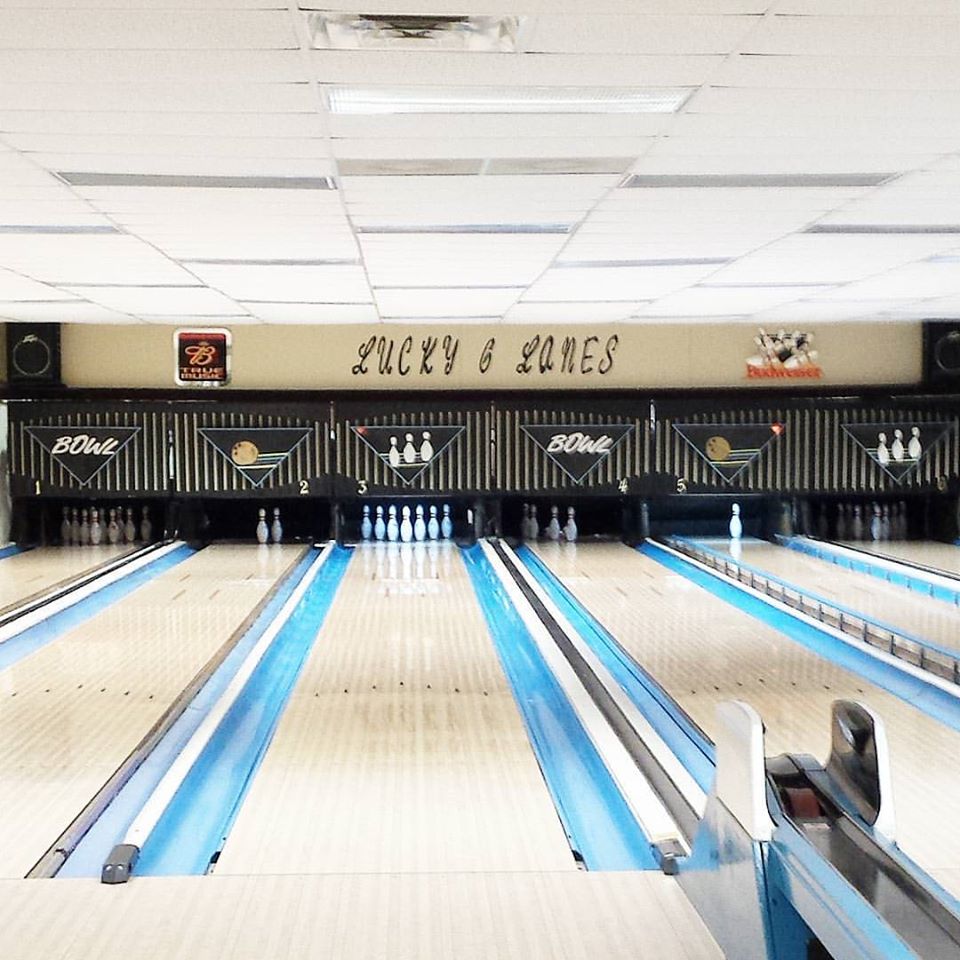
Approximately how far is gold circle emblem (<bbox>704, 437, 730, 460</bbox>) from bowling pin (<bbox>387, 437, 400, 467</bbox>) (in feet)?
8.43

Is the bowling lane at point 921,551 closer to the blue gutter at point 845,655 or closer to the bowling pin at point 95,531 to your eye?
the blue gutter at point 845,655

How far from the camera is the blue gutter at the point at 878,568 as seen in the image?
6971mm

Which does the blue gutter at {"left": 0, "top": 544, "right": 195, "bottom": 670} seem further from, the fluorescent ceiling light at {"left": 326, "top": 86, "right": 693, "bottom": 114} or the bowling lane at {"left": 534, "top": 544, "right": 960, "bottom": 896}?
the fluorescent ceiling light at {"left": 326, "top": 86, "right": 693, "bottom": 114}

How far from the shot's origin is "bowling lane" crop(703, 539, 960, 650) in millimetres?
5758

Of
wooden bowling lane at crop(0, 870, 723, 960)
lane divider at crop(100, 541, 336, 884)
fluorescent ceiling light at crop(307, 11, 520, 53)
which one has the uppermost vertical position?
fluorescent ceiling light at crop(307, 11, 520, 53)

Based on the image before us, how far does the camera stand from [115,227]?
472 cm

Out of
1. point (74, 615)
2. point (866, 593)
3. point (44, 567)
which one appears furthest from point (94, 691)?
point (866, 593)

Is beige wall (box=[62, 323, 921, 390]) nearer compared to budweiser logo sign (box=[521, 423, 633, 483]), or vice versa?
beige wall (box=[62, 323, 921, 390])

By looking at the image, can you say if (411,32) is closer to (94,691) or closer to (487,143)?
(487,143)

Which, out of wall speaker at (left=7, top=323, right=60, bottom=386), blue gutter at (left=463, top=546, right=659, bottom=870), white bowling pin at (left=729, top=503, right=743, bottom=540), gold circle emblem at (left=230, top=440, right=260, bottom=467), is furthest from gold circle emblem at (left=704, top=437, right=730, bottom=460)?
wall speaker at (left=7, top=323, right=60, bottom=386)

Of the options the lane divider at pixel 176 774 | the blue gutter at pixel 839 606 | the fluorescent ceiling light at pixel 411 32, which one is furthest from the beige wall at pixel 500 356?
the fluorescent ceiling light at pixel 411 32

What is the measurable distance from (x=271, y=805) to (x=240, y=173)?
1960 mm

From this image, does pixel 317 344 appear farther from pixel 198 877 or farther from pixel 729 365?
pixel 198 877

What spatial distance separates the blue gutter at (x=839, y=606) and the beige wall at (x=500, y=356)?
1.56 metres
